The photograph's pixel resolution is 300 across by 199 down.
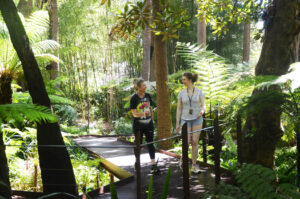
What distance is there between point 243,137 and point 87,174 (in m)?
2.88

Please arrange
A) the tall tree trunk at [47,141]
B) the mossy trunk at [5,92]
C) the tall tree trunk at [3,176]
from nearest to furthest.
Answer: the tall tree trunk at [3,176] < the tall tree trunk at [47,141] < the mossy trunk at [5,92]

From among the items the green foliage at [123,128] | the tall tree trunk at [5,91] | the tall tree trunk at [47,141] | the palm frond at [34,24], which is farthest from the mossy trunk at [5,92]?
the green foliage at [123,128]

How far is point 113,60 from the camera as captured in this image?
49.1ft

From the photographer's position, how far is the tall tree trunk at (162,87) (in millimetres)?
6297

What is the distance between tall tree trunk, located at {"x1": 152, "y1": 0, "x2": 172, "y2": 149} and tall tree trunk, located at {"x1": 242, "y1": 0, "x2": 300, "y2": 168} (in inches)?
111

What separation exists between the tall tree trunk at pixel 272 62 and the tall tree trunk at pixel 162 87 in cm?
282

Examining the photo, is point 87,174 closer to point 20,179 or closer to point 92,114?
point 20,179

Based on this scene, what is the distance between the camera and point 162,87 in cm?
639

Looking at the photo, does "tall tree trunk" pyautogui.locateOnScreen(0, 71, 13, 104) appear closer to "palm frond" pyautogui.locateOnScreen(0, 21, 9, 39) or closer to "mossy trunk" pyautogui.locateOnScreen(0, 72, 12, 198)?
"mossy trunk" pyautogui.locateOnScreen(0, 72, 12, 198)

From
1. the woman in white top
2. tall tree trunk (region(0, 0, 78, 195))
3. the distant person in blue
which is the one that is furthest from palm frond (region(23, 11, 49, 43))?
the woman in white top

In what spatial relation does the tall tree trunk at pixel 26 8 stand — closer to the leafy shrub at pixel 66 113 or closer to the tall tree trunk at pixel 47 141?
the leafy shrub at pixel 66 113

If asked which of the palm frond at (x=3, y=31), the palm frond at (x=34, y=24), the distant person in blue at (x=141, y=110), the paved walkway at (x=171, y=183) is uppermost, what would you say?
the palm frond at (x=34, y=24)

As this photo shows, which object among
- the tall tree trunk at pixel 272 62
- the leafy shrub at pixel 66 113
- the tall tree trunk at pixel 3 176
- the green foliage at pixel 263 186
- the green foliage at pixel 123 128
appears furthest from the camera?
the leafy shrub at pixel 66 113

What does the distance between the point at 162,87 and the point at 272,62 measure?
312 cm
